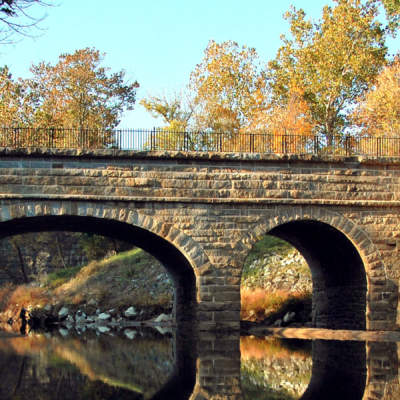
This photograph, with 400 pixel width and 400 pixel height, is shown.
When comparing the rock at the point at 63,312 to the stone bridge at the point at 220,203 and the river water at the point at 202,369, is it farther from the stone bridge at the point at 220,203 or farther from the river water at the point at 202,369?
the river water at the point at 202,369

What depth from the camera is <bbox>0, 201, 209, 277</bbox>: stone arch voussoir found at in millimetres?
20891

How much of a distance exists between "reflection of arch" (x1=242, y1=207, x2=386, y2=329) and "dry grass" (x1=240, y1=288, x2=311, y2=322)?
5.06 ft

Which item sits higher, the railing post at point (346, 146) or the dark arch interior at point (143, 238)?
the railing post at point (346, 146)

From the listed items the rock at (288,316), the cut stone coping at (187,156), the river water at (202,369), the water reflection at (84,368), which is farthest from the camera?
the rock at (288,316)

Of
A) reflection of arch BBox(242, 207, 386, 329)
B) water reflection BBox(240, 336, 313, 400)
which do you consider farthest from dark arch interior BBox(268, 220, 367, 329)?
water reflection BBox(240, 336, 313, 400)

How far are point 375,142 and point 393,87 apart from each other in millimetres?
19101

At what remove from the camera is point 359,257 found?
917 inches

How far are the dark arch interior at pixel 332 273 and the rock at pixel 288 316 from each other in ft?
4.15

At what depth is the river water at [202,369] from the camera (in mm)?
11062

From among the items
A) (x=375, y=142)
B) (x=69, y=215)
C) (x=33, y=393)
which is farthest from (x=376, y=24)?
(x=33, y=393)

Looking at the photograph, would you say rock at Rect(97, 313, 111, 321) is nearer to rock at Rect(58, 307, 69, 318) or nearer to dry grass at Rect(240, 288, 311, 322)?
rock at Rect(58, 307, 69, 318)

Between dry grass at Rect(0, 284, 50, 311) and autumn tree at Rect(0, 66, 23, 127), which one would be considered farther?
autumn tree at Rect(0, 66, 23, 127)

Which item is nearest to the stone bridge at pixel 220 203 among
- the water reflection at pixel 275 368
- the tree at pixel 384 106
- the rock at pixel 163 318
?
the water reflection at pixel 275 368

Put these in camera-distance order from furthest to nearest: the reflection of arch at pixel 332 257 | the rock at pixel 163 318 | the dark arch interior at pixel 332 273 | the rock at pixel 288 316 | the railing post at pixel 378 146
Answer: the rock at pixel 163 318 → the rock at pixel 288 316 → the railing post at pixel 378 146 → the dark arch interior at pixel 332 273 → the reflection of arch at pixel 332 257
